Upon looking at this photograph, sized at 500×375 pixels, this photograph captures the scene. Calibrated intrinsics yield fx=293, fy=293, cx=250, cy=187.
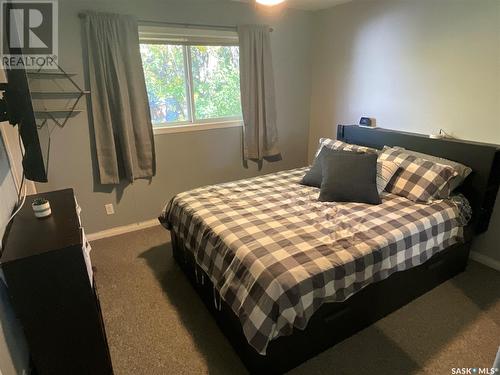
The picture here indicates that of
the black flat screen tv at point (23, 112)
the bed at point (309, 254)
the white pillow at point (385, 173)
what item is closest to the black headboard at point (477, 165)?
the bed at point (309, 254)

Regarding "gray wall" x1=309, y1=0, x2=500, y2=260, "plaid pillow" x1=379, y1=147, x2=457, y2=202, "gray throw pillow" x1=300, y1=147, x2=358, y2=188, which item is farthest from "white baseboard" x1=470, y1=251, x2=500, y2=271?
"gray throw pillow" x1=300, y1=147, x2=358, y2=188

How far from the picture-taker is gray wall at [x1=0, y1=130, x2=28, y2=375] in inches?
46.3

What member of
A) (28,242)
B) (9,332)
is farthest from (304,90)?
(9,332)

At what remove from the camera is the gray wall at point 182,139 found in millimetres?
2639

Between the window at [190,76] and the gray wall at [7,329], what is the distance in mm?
1653

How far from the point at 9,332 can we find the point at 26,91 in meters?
1.05

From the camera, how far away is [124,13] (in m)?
2.61

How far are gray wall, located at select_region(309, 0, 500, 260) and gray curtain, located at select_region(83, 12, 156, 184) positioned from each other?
2.17 metres

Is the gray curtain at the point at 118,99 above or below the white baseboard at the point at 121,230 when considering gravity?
above

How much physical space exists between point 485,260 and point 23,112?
10.9 feet

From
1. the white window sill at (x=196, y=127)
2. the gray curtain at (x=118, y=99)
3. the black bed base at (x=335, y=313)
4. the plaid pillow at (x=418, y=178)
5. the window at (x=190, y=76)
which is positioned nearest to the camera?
the black bed base at (x=335, y=313)

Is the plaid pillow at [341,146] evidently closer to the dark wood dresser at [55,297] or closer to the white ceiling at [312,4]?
the white ceiling at [312,4]

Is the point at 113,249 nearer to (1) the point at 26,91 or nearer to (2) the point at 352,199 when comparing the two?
(1) the point at 26,91

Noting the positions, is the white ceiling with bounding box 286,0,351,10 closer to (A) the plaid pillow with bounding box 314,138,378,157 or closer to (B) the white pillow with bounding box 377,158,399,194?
(A) the plaid pillow with bounding box 314,138,378,157
